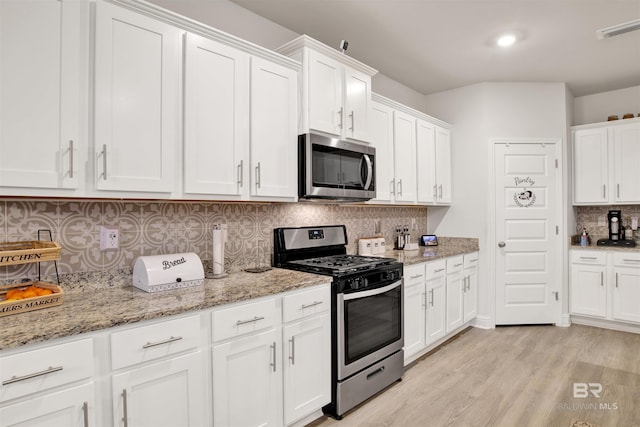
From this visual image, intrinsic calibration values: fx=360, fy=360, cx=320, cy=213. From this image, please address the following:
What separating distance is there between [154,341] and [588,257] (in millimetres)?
4574

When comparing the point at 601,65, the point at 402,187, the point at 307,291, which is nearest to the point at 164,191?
the point at 307,291

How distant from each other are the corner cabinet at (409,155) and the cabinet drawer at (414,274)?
2.23 feet

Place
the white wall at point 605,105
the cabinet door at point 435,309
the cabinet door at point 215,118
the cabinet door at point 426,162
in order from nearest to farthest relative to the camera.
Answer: the cabinet door at point 215,118 → the cabinet door at point 435,309 → the cabinet door at point 426,162 → the white wall at point 605,105

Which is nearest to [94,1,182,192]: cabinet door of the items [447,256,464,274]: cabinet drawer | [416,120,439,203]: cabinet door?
[416,120,439,203]: cabinet door

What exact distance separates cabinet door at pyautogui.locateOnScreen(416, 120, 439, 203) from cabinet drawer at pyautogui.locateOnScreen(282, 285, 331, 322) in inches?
78.4

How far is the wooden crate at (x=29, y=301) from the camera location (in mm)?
1359

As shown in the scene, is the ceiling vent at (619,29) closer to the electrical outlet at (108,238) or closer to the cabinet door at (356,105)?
the cabinet door at (356,105)

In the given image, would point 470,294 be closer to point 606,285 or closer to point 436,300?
point 436,300

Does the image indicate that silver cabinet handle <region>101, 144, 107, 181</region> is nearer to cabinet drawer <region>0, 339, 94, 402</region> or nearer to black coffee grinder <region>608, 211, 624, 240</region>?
cabinet drawer <region>0, 339, 94, 402</region>

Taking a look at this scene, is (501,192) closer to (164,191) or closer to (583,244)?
(583,244)

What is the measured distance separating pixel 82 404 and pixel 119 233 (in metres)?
0.89

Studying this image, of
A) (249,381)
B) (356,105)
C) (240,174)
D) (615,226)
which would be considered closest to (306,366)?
(249,381)

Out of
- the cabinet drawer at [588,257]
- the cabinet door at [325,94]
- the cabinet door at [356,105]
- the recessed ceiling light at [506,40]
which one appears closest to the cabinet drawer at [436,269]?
the cabinet door at [356,105]

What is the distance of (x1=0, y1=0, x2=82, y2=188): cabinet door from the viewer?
140 centimetres
